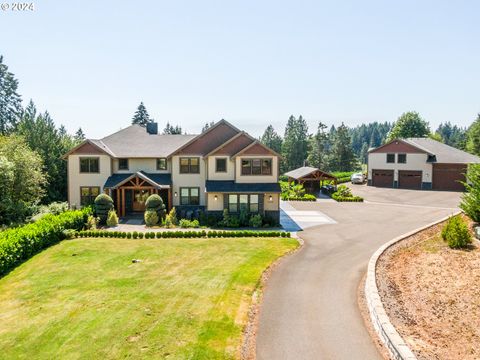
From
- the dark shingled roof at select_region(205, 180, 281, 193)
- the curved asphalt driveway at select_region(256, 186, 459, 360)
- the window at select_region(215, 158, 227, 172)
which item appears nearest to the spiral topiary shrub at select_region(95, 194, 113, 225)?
the dark shingled roof at select_region(205, 180, 281, 193)

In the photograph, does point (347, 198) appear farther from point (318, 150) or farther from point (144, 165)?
point (318, 150)

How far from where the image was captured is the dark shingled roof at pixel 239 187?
1131 inches

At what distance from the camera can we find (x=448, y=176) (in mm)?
48500

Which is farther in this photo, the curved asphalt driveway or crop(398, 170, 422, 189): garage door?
crop(398, 170, 422, 189): garage door

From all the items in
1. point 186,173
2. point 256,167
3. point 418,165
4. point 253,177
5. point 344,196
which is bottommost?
point 344,196

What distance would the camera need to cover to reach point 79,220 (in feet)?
86.7

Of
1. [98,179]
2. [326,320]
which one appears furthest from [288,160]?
[326,320]

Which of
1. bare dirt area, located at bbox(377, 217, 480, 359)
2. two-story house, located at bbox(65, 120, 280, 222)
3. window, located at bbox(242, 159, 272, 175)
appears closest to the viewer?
bare dirt area, located at bbox(377, 217, 480, 359)

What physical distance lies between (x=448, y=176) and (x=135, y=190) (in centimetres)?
4055

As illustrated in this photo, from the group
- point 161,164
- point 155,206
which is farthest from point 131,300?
point 161,164

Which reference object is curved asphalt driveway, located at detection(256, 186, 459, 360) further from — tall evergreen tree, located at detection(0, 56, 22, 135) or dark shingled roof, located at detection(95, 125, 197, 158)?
tall evergreen tree, located at detection(0, 56, 22, 135)

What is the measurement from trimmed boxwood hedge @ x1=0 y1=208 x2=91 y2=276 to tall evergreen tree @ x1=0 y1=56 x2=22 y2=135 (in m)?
39.0

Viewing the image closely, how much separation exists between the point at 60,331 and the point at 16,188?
22.8m

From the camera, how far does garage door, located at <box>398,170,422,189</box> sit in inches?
1979
